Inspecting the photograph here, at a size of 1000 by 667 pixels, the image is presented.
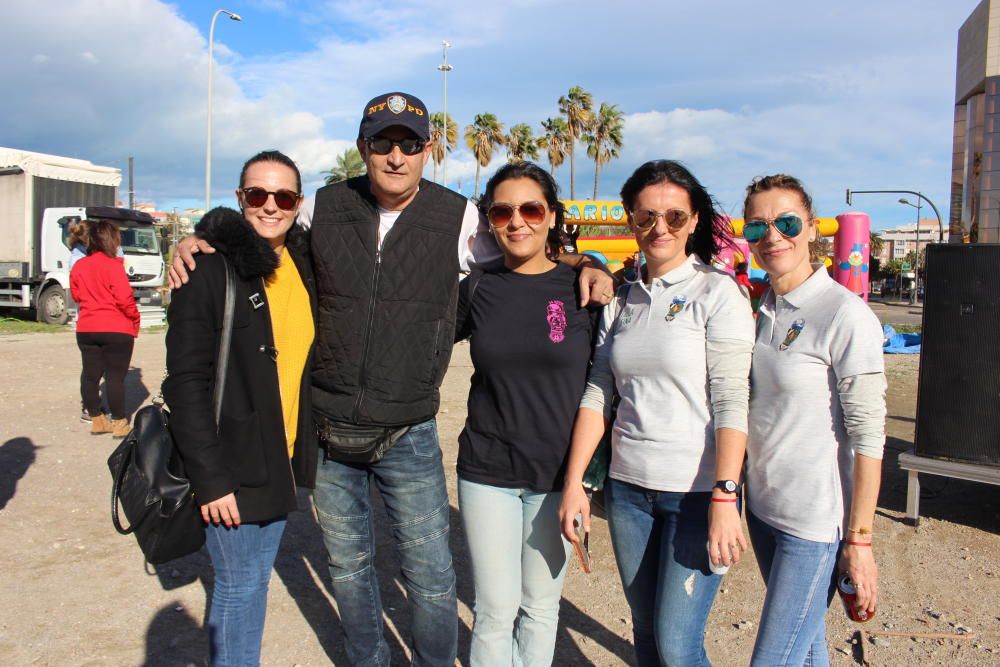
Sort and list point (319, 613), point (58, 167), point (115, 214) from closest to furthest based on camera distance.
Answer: point (319, 613) < point (115, 214) < point (58, 167)

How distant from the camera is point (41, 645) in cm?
323

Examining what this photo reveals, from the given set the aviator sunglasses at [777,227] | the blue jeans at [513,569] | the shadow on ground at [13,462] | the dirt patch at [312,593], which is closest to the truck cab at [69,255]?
the shadow on ground at [13,462]

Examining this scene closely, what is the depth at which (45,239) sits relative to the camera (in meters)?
17.5

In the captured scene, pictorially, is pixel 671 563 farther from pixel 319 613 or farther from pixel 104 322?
pixel 104 322

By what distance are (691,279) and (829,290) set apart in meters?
0.41

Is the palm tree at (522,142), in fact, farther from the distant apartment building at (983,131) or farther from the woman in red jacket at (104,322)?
the woman in red jacket at (104,322)

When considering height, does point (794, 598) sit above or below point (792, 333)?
below

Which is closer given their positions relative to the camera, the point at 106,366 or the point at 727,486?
the point at 727,486

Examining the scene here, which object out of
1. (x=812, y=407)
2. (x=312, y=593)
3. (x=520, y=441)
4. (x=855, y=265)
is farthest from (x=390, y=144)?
(x=855, y=265)

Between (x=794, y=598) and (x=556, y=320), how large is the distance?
3.62 feet

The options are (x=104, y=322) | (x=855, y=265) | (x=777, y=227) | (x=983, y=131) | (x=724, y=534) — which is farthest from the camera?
(x=983, y=131)

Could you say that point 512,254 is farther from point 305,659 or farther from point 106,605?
point 106,605

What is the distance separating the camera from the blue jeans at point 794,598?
6.63 feet

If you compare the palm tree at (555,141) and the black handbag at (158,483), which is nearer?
the black handbag at (158,483)
